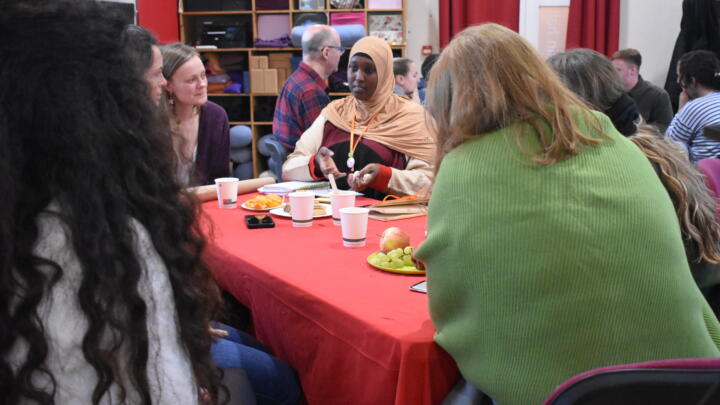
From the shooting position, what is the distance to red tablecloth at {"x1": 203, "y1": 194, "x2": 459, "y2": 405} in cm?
126

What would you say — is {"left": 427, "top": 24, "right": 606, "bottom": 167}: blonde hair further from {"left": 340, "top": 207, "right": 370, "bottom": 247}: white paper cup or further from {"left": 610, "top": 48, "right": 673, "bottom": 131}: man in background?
{"left": 610, "top": 48, "right": 673, "bottom": 131}: man in background

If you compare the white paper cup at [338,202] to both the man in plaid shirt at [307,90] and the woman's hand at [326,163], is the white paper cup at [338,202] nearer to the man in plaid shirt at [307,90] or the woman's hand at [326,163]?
the woman's hand at [326,163]

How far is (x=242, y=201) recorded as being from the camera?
2711 millimetres

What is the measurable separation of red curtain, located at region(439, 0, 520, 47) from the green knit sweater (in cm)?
557

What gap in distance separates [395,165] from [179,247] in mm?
2324

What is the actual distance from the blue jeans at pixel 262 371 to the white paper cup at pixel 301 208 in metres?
0.62

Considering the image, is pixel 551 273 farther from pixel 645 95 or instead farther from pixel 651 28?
pixel 651 28

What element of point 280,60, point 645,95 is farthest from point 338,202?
point 280,60

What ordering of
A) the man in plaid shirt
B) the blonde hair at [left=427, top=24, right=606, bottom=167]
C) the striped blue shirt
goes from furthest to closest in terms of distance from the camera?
the man in plaid shirt, the striped blue shirt, the blonde hair at [left=427, top=24, right=606, bottom=167]

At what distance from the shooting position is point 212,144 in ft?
10.8

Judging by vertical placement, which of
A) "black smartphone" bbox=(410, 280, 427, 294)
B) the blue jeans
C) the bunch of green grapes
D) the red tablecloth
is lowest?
the blue jeans

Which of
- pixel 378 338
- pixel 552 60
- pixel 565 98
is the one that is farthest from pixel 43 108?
pixel 552 60

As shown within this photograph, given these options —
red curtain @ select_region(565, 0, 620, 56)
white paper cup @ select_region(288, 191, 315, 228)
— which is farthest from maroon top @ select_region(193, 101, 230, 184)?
red curtain @ select_region(565, 0, 620, 56)

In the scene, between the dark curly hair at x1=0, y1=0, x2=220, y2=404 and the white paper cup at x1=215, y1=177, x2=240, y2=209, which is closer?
the dark curly hair at x1=0, y1=0, x2=220, y2=404
